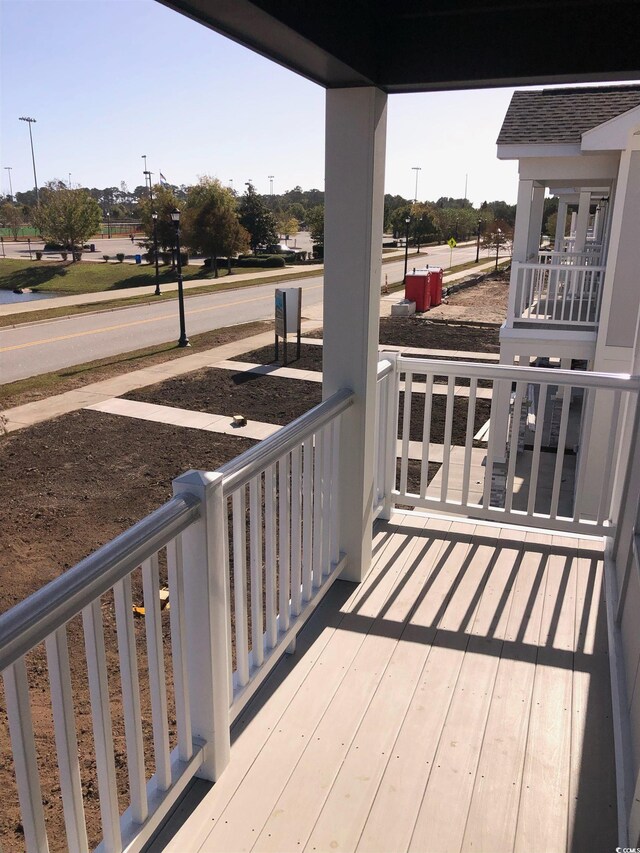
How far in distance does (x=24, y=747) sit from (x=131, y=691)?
37cm

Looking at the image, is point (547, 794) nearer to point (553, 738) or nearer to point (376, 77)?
point (553, 738)

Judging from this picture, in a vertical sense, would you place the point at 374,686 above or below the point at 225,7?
below

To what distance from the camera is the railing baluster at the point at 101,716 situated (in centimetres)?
132

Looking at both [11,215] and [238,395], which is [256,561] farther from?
[238,395]

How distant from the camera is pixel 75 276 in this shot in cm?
1883

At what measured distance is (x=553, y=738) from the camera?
2.17m

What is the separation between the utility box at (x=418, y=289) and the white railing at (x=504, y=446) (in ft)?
26.3

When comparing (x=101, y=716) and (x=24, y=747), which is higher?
(x=24, y=747)

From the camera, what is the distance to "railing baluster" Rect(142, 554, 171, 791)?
1.54 m

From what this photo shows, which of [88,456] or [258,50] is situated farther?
[88,456]

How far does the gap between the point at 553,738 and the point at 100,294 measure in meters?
23.8

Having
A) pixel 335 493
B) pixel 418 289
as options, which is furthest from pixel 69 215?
pixel 335 493

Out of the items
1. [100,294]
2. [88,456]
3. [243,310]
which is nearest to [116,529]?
[88,456]

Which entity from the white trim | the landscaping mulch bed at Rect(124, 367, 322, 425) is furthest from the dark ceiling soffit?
the landscaping mulch bed at Rect(124, 367, 322, 425)
